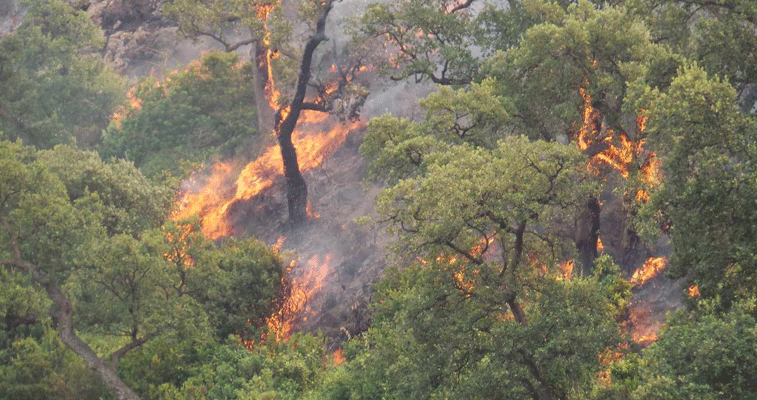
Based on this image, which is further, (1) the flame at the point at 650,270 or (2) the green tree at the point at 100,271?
(1) the flame at the point at 650,270

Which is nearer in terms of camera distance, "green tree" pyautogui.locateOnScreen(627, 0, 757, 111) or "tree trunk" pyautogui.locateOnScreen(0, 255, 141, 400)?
"green tree" pyautogui.locateOnScreen(627, 0, 757, 111)

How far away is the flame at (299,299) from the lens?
3869cm

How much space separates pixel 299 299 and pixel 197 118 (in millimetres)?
16087

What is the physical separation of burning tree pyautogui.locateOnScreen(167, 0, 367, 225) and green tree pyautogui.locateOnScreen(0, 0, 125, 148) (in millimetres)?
12257

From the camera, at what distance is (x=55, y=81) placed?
60.9 m

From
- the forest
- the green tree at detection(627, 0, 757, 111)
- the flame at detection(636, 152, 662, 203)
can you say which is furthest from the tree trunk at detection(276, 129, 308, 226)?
the green tree at detection(627, 0, 757, 111)

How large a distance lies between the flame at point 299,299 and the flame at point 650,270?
1423 cm

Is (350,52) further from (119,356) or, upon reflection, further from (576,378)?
(576,378)

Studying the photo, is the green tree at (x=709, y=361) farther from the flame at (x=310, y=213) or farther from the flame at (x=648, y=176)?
the flame at (x=310, y=213)

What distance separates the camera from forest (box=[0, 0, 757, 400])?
2117cm

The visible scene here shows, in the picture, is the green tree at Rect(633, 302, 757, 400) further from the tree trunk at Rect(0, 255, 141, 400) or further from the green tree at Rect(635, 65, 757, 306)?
the tree trunk at Rect(0, 255, 141, 400)

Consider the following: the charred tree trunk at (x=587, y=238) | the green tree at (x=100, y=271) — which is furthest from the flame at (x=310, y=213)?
the charred tree trunk at (x=587, y=238)

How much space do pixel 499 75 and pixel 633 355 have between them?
12.4 metres

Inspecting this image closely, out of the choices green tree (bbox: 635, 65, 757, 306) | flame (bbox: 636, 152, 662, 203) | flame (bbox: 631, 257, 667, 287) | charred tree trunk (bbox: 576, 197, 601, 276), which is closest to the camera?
green tree (bbox: 635, 65, 757, 306)
